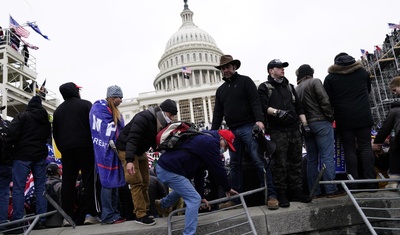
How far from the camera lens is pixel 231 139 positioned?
11.9ft

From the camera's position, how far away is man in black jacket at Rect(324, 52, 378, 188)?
3863mm

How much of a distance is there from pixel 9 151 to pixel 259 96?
3.51 metres

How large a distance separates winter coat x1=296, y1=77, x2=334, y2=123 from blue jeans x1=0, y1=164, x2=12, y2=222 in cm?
432

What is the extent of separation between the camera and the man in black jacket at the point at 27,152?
3877 millimetres

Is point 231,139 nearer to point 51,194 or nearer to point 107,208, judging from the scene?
point 107,208

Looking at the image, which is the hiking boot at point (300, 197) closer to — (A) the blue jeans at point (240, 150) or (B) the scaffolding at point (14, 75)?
(A) the blue jeans at point (240, 150)

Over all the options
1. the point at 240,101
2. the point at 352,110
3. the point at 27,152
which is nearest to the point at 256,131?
the point at 240,101

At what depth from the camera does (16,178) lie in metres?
3.87

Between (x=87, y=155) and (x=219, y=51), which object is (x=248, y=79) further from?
(x=219, y=51)

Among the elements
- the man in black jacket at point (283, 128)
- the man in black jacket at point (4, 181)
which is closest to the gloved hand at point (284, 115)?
the man in black jacket at point (283, 128)

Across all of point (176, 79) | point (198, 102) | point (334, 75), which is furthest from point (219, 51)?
point (334, 75)

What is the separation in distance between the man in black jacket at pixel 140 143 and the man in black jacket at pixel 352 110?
239 centimetres

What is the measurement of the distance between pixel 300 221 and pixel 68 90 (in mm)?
3504

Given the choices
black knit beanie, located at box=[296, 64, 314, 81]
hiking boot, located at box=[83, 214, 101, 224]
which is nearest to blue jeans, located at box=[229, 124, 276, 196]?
black knit beanie, located at box=[296, 64, 314, 81]
